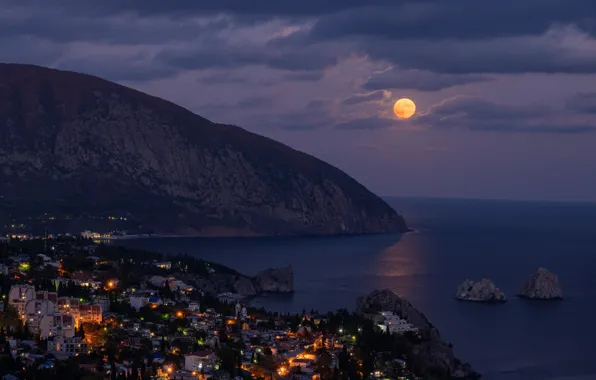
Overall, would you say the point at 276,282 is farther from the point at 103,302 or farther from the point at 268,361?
the point at 268,361

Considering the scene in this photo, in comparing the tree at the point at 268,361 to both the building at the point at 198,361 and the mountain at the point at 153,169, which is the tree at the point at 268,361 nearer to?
the building at the point at 198,361

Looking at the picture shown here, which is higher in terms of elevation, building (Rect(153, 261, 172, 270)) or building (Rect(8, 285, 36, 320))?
building (Rect(8, 285, 36, 320))

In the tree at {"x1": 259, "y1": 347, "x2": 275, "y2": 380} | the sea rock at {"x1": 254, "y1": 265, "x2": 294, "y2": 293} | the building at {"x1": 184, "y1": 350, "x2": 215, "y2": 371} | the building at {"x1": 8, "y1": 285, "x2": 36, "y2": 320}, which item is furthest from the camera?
the sea rock at {"x1": 254, "y1": 265, "x2": 294, "y2": 293}

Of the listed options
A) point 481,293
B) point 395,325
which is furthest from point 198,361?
point 481,293

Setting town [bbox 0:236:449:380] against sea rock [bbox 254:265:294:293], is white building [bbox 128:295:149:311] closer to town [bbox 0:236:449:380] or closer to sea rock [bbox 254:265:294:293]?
town [bbox 0:236:449:380]

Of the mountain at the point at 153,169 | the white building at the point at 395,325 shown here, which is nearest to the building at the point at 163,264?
the white building at the point at 395,325

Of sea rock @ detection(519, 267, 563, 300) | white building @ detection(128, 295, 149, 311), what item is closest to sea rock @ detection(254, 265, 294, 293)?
sea rock @ detection(519, 267, 563, 300)

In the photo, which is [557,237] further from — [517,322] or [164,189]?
[517,322]
